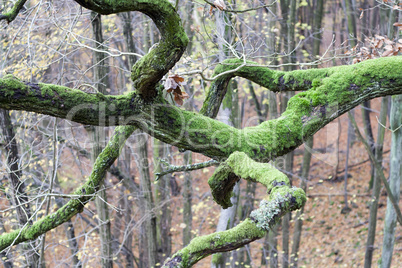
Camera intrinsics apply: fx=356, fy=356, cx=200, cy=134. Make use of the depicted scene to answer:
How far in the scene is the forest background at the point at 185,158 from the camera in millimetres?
6457

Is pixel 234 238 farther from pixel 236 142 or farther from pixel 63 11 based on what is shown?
pixel 63 11

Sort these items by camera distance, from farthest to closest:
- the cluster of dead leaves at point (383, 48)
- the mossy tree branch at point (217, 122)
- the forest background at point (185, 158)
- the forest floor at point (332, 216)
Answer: the forest floor at point (332, 216), the forest background at point (185, 158), the cluster of dead leaves at point (383, 48), the mossy tree branch at point (217, 122)

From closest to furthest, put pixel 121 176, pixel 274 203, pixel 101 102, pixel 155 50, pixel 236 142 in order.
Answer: pixel 274 203 < pixel 155 50 < pixel 101 102 < pixel 236 142 < pixel 121 176

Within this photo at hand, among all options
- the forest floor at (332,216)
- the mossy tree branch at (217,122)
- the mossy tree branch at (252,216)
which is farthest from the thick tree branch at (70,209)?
the forest floor at (332,216)

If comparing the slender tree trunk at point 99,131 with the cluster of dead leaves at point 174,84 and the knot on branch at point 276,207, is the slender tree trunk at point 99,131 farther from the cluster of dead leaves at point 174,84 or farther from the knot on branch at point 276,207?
the knot on branch at point 276,207

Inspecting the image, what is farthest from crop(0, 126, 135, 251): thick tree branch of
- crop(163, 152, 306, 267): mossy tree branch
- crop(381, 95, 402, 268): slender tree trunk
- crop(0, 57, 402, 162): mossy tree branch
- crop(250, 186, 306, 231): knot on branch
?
crop(381, 95, 402, 268): slender tree trunk

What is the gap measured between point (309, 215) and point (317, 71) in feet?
36.2

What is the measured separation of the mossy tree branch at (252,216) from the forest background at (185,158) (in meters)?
3.00

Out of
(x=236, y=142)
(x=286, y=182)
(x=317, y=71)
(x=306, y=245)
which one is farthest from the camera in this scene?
(x=306, y=245)

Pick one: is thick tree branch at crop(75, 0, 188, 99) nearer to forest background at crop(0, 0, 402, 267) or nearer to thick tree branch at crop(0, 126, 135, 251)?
thick tree branch at crop(0, 126, 135, 251)

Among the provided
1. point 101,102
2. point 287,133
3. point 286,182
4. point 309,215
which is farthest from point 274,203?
point 309,215

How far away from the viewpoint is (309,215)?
1344 cm

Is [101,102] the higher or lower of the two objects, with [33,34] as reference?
lower

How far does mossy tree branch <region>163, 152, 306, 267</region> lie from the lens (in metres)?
1.89
